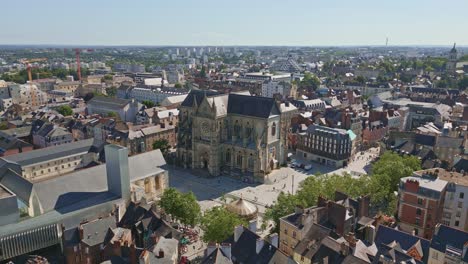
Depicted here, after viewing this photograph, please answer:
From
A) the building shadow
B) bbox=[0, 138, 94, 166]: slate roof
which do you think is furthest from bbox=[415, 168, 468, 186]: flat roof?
bbox=[0, 138, 94, 166]: slate roof

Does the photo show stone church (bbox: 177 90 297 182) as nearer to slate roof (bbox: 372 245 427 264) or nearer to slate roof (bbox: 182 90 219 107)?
slate roof (bbox: 182 90 219 107)

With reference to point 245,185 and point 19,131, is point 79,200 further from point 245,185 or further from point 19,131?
point 19,131

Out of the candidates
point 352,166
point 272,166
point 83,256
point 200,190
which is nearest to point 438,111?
point 352,166

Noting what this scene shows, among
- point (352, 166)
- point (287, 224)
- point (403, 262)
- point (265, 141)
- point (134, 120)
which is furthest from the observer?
point (134, 120)

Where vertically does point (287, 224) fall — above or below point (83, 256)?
above

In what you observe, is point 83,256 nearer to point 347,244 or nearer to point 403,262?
point 347,244

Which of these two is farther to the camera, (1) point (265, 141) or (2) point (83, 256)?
(1) point (265, 141)
